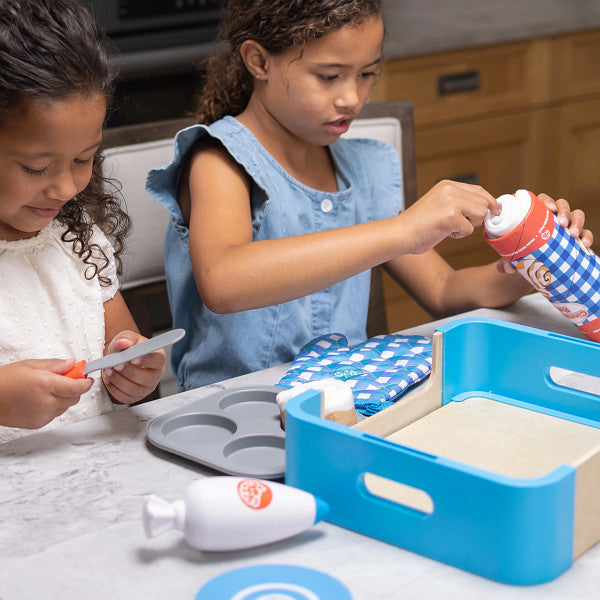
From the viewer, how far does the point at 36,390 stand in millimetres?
851

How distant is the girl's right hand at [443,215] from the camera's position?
1015 mm

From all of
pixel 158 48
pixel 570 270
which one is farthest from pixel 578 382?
pixel 158 48

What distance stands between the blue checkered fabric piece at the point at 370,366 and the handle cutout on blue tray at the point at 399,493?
18 cm

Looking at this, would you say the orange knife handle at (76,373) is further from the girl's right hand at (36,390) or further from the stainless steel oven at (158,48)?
the stainless steel oven at (158,48)

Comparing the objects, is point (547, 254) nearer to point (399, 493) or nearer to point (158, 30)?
point (399, 493)

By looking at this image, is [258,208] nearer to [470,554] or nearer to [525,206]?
[525,206]

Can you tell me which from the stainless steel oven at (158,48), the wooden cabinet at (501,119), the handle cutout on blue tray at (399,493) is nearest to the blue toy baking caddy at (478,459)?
the handle cutout on blue tray at (399,493)

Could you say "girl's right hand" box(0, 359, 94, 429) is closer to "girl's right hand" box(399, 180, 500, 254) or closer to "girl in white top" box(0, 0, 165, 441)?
"girl in white top" box(0, 0, 165, 441)

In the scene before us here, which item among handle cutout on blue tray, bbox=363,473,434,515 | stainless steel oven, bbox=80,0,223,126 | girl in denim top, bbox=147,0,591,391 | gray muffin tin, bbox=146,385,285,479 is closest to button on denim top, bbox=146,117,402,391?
girl in denim top, bbox=147,0,591,391

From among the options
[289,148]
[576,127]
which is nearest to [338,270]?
[289,148]

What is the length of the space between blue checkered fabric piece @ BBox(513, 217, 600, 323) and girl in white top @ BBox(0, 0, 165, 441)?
419mm

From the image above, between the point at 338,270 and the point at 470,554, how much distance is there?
493mm

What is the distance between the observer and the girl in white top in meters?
0.90

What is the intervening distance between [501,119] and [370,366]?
6.20 ft
